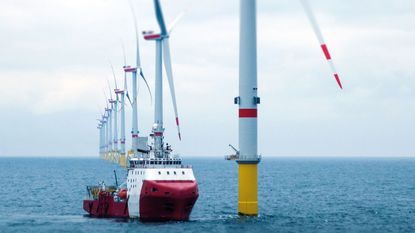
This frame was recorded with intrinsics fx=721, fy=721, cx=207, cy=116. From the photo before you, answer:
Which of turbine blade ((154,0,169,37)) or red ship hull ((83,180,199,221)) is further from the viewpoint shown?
red ship hull ((83,180,199,221))

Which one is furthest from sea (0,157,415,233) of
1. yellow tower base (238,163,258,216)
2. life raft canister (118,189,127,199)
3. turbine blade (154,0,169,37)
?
turbine blade (154,0,169,37)

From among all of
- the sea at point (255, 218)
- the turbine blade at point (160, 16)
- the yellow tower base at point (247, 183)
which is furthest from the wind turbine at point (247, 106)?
the turbine blade at point (160, 16)

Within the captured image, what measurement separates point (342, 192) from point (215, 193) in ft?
102

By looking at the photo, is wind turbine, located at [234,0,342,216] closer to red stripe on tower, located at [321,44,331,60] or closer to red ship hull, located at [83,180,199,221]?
red ship hull, located at [83,180,199,221]

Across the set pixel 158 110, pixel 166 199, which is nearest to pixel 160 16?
pixel 166 199

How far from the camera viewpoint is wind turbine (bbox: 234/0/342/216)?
89188mm

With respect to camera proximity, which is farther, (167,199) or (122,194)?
(122,194)

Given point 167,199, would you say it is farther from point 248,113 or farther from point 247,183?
point 248,113

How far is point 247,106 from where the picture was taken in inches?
3514

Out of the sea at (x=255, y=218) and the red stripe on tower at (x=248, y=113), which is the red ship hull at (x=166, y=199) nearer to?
the sea at (x=255, y=218)

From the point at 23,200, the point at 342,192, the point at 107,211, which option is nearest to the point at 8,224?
the point at 107,211

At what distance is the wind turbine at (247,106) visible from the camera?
89.2m

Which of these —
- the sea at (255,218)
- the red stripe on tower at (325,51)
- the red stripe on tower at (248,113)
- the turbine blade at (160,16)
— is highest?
the turbine blade at (160,16)

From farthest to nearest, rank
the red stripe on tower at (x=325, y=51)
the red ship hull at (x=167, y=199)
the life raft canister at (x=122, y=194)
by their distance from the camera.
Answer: the life raft canister at (x=122, y=194) < the red ship hull at (x=167, y=199) < the red stripe on tower at (x=325, y=51)
